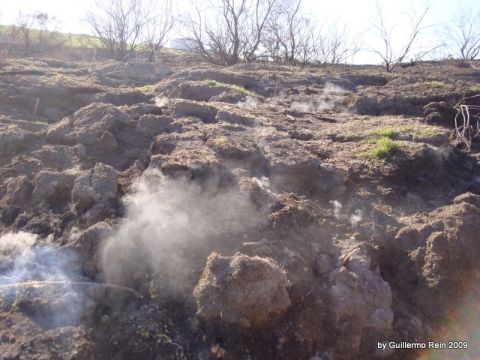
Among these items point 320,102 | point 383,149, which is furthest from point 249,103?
point 383,149

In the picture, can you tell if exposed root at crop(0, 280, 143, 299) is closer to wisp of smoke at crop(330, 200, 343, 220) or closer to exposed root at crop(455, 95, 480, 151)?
wisp of smoke at crop(330, 200, 343, 220)

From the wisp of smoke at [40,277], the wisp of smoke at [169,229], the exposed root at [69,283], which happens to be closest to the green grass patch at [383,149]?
the wisp of smoke at [169,229]

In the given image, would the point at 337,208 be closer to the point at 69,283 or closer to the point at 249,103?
the point at 69,283

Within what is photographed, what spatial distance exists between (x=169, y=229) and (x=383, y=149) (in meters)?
2.27

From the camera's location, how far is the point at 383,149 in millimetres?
4004

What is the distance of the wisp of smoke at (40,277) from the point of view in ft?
7.53

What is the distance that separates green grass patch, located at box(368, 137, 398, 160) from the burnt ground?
0.03 metres

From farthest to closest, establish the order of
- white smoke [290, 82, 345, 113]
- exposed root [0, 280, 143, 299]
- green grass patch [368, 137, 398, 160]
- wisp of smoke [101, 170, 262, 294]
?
white smoke [290, 82, 345, 113], green grass patch [368, 137, 398, 160], wisp of smoke [101, 170, 262, 294], exposed root [0, 280, 143, 299]

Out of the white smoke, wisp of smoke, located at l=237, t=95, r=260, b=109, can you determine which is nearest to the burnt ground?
wisp of smoke, located at l=237, t=95, r=260, b=109

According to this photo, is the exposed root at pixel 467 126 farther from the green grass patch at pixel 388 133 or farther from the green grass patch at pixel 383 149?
the green grass patch at pixel 383 149

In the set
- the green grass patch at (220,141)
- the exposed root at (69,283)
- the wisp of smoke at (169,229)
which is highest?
the green grass patch at (220,141)

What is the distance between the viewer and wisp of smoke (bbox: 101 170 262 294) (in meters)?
2.57

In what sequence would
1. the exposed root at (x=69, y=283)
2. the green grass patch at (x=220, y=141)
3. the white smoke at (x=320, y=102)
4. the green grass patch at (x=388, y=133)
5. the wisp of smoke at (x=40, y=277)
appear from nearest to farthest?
the wisp of smoke at (x=40, y=277) → the exposed root at (x=69, y=283) → the green grass patch at (x=220, y=141) → the green grass patch at (x=388, y=133) → the white smoke at (x=320, y=102)

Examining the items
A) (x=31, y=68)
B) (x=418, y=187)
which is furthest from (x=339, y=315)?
(x=31, y=68)
